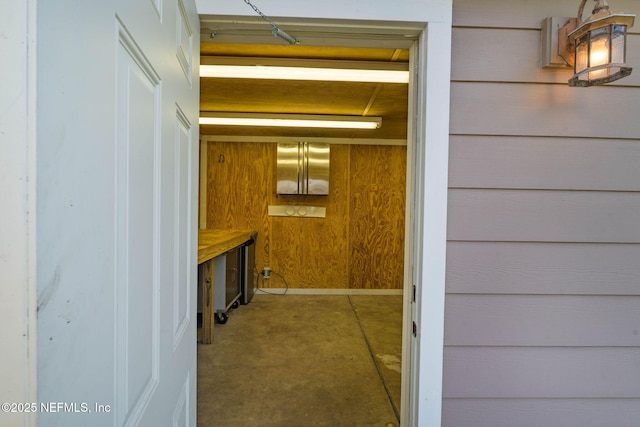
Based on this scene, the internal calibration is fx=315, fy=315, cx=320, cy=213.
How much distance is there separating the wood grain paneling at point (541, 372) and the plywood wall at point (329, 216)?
384cm

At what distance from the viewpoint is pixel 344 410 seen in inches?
86.7

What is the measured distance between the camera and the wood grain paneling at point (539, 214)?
119 cm

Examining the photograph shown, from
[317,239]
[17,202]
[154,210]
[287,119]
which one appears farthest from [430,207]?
[317,239]

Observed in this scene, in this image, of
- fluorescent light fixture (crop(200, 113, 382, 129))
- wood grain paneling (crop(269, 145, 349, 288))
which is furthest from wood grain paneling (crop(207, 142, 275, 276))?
fluorescent light fixture (crop(200, 113, 382, 129))

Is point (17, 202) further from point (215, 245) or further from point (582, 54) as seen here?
point (215, 245)

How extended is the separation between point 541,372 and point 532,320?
0.67 feet

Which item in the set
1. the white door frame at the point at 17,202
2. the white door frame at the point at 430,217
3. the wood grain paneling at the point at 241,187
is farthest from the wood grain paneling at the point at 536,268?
the wood grain paneling at the point at 241,187

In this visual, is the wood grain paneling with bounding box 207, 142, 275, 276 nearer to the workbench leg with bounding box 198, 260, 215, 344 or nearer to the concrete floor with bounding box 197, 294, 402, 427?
the concrete floor with bounding box 197, 294, 402, 427

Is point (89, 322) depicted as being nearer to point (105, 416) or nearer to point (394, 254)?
point (105, 416)

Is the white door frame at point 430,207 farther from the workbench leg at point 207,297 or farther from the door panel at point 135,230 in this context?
the workbench leg at point 207,297

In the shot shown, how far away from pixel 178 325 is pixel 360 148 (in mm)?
4494

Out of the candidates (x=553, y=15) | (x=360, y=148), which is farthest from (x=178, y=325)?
(x=360, y=148)

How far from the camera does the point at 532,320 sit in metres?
1.20

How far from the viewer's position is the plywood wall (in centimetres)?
498
